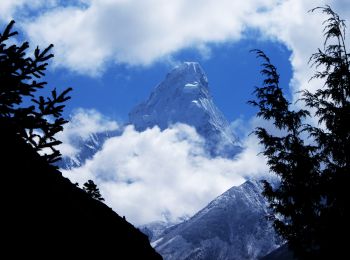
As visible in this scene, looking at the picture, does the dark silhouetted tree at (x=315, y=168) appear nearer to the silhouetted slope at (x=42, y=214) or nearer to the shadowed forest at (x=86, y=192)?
the shadowed forest at (x=86, y=192)

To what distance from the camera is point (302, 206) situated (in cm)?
1709

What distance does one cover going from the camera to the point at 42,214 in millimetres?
4793

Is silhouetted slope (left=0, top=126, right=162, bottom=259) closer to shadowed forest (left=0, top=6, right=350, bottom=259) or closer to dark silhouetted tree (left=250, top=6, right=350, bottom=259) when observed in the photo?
shadowed forest (left=0, top=6, right=350, bottom=259)

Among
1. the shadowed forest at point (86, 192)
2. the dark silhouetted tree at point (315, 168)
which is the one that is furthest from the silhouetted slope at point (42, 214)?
the dark silhouetted tree at point (315, 168)

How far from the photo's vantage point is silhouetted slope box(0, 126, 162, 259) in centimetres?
438

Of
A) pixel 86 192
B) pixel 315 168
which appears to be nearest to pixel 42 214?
pixel 86 192

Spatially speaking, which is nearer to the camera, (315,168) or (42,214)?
(42,214)

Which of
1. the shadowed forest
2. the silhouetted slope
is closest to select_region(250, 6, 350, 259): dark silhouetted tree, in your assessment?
the shadowed forest

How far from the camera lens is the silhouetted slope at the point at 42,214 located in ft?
14.4

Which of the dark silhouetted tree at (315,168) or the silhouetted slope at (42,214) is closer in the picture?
the silhouetted slope at (42,214)

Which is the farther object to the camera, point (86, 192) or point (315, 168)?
point (315, 168)

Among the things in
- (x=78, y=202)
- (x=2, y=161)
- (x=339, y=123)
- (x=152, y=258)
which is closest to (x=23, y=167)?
(x=2, y=161)

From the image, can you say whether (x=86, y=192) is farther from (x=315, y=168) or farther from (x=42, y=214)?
(x=315, y=168)

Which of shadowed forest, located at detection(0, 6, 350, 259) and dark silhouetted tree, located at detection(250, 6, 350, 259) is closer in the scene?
shadowed forest, located at detection(0, 6, 350, 259)
